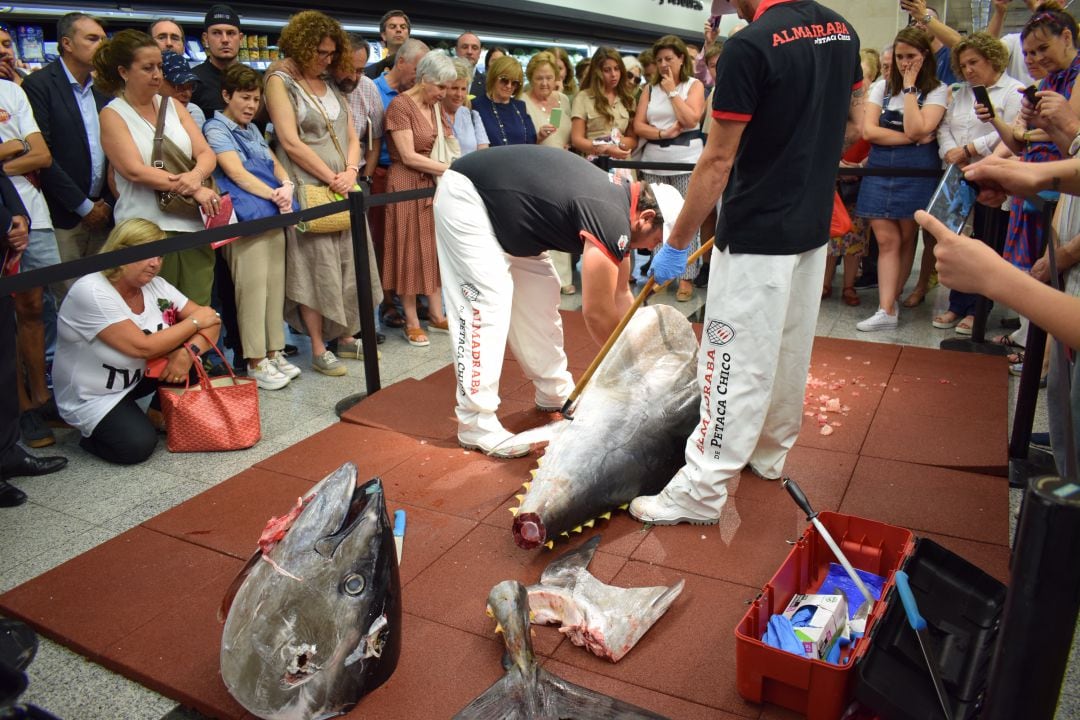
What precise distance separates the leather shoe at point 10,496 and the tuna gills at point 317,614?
6.32 ft

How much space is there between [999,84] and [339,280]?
4.53 meters

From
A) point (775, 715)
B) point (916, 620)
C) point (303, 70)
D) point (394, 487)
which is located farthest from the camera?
point (303, 70)

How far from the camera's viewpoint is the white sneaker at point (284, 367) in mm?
5242

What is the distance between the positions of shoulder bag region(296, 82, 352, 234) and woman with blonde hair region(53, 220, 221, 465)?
1.19m

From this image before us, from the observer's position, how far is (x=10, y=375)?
3.75 m

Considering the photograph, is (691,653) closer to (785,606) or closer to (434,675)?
(785,606)

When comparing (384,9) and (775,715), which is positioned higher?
(384,9)

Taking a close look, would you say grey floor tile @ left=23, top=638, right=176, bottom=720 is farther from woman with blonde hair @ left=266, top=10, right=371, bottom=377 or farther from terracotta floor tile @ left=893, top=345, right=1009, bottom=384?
terracotta floor tile @ left=893, top=345, right=1009, bottom=384

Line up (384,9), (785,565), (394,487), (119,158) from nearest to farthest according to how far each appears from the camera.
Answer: (785,565) → (394,487) → (119,158) → (384,9)

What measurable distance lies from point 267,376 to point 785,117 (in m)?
3.50

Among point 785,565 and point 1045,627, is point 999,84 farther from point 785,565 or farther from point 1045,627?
point 1045,627

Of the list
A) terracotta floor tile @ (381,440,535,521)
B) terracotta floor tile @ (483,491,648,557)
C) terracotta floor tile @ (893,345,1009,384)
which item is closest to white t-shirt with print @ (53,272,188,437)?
terracotta floor tile @ (381,440,535,521)

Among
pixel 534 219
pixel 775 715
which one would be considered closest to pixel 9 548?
pixel 534 219

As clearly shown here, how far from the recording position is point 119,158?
4453 mm
